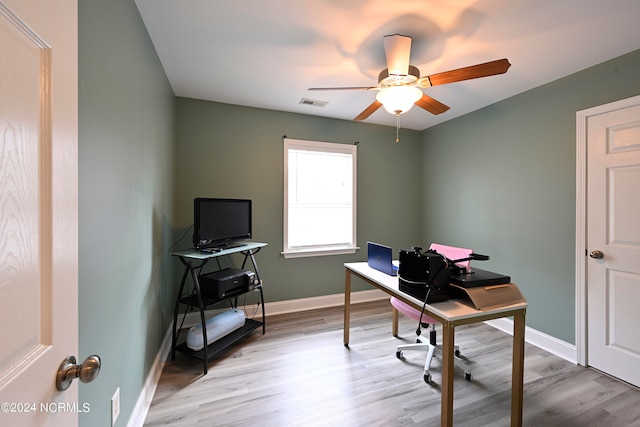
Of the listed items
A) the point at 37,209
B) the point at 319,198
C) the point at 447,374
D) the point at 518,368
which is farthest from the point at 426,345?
the point at 37,209

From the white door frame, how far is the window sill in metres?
Result: 2.24

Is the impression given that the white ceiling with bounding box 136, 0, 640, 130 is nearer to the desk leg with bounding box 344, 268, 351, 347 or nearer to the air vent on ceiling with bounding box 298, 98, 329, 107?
the air vent on ceiling with bounding box 298, 98, 329, 107

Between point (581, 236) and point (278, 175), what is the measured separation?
308 centimetres

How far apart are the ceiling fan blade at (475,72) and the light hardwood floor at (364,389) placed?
2217 mm

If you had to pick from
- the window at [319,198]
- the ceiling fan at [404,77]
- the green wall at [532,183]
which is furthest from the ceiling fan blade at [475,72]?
the window at [319,198]

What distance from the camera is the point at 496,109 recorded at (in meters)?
2.97

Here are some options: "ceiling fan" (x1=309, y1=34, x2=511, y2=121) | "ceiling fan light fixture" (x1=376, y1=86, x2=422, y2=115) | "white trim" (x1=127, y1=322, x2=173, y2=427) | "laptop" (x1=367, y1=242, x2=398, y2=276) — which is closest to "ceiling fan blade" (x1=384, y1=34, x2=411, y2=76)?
"ceiling fan" (x1=309, y1=34, x2=511, y2=121)

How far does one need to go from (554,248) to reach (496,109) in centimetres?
162

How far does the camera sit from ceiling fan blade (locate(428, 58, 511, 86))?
1542 mm

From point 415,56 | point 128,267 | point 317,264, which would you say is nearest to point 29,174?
point 128,267

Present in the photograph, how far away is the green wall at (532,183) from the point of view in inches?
91.8

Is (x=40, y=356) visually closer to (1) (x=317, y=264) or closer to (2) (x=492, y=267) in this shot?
(1) (x=317, y=264)

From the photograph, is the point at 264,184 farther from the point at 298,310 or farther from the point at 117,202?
the point at 117,202

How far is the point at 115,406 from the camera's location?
Answer: 1.25 meters
